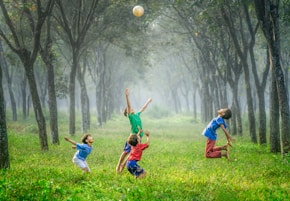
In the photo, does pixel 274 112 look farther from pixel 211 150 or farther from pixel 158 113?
pixel 158 113

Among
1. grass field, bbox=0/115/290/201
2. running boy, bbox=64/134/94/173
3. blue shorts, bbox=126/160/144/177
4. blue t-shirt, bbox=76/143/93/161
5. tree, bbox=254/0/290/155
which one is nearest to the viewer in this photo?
grass field, bbox=0/115/290/201

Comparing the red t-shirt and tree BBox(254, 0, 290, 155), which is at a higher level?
tree BBox(254, 0, 290, 155)

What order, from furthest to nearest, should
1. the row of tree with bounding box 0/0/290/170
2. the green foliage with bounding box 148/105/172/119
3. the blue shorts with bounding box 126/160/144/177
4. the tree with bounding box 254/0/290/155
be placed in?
the green foliage with bounding box 148/105/172/119
the row of tree with bounding box 0/0/290/170
the tree with bounding box 254/0/290/155
the blue shorts with bounding box 126/160/144/177

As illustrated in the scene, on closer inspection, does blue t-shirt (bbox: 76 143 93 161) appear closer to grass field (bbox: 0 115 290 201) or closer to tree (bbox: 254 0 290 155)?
grass field (bbox: 0 115 290 201)

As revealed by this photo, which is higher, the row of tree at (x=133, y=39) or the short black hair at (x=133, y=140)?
the row of tree at (x=133, y=39)

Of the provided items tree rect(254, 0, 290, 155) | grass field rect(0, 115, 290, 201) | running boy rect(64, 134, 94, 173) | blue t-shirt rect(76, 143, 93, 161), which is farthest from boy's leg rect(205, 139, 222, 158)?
blue t-shirt rect(76, 143, 93, 161)

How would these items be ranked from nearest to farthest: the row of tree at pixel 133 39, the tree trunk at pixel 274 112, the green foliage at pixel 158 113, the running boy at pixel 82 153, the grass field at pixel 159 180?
the grass field at pixel 159 180 → the running boy at pixel 82 153 → the row of tree at pixel 133 39 → the tree trunk at pixel 274 112 → the green foliage at pixel 158 113

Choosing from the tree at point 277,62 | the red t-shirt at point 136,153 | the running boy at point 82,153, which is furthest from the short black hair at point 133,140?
the tree at point 277,62

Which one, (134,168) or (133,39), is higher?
(133,39)

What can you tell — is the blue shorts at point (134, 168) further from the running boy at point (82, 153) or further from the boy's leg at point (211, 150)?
the boy's leg at point (211, 150)

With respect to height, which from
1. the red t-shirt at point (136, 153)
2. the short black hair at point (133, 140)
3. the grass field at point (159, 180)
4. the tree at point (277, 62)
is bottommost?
the grass field at point (159, 180)

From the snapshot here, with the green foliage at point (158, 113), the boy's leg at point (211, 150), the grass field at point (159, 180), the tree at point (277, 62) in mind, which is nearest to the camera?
the grass field at point (159, 180)

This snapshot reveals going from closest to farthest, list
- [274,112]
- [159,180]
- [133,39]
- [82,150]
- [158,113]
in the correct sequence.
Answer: [159,180] < [82,150] < [274,112] < [133,39] < [158,113]

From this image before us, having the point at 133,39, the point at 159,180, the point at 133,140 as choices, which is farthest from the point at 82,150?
the point at 133,39
